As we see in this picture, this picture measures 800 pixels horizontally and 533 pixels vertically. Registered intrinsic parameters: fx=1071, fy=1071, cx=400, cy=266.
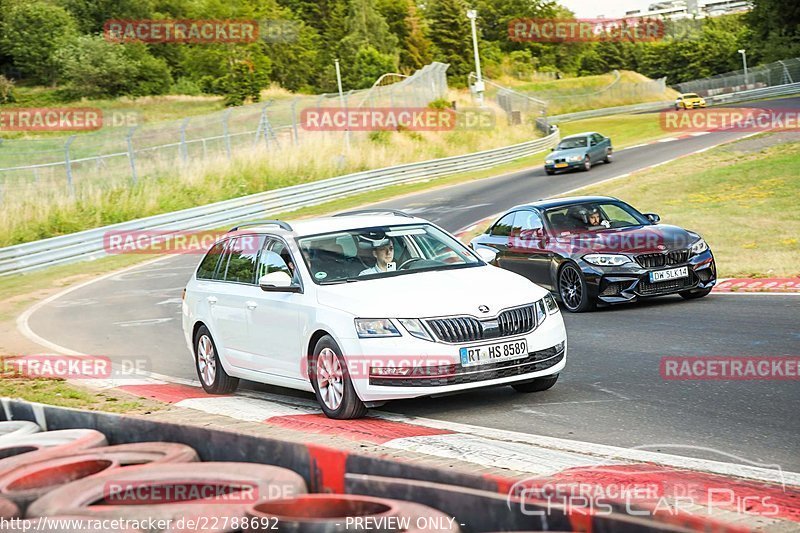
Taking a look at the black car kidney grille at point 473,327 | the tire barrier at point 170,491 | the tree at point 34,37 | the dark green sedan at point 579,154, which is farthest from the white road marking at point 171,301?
the tree at point 34,37

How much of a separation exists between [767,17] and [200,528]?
10325cm

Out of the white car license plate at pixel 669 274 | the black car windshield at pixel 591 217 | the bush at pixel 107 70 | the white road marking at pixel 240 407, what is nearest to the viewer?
the white road marking at pixel 240 407

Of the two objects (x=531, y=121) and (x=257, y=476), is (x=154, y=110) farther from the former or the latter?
(x=257, y=476)

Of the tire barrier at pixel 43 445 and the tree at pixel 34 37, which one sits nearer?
the tire barrier at pixel 43 445

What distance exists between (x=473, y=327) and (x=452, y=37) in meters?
109

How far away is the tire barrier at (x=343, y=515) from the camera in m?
3.53

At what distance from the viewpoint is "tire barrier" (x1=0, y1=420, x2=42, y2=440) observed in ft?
21.5

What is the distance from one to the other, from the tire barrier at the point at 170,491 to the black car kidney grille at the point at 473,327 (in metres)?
3.64

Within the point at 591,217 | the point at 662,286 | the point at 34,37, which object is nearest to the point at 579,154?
the point at 591,217

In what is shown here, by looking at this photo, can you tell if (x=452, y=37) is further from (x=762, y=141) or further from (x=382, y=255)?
(x=382, y=255)

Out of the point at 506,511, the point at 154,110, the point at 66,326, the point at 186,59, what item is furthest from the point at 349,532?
the point at 186,59

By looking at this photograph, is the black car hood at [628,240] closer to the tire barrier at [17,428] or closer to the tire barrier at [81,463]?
the tire barrier at [17,428]

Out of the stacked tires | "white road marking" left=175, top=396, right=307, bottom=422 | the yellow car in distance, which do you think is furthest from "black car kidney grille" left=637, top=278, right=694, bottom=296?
the yellow car in distance

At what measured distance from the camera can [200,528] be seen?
3939mm
